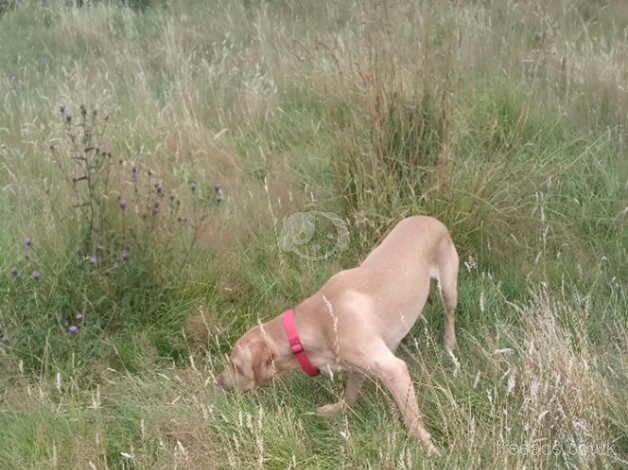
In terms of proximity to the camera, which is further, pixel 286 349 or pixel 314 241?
pixel 314 241

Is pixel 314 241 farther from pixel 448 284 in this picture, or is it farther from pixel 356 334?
pixel 356 334

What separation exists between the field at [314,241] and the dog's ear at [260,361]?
0.43ft

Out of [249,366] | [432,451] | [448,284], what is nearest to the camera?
[432,451]

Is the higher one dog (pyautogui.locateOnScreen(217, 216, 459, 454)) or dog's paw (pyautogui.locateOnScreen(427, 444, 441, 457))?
dog (pyautogui.locateOnScreen(217, 216, 459, 454))

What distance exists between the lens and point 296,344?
2.96 metres

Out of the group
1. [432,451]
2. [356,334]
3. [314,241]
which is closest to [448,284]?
[356,334]

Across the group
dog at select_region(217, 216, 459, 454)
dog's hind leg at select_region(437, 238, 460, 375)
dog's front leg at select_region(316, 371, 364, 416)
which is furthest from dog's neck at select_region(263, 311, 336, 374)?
dog's hind leg at select_region(437, 238, 460, 375)

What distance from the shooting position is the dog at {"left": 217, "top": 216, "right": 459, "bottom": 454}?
2.89 m

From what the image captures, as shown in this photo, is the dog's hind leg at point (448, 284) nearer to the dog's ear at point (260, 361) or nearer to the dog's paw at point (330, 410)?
the dog's paw at point (330, 410)

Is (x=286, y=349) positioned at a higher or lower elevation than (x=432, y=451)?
higher

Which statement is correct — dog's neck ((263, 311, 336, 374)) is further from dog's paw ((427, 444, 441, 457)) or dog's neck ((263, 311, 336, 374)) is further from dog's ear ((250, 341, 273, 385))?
dog's paw ((427, 444, 441, 457))

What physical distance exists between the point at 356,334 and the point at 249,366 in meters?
0.46

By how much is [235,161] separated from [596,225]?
2.41 meters

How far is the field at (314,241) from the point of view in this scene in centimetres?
267
